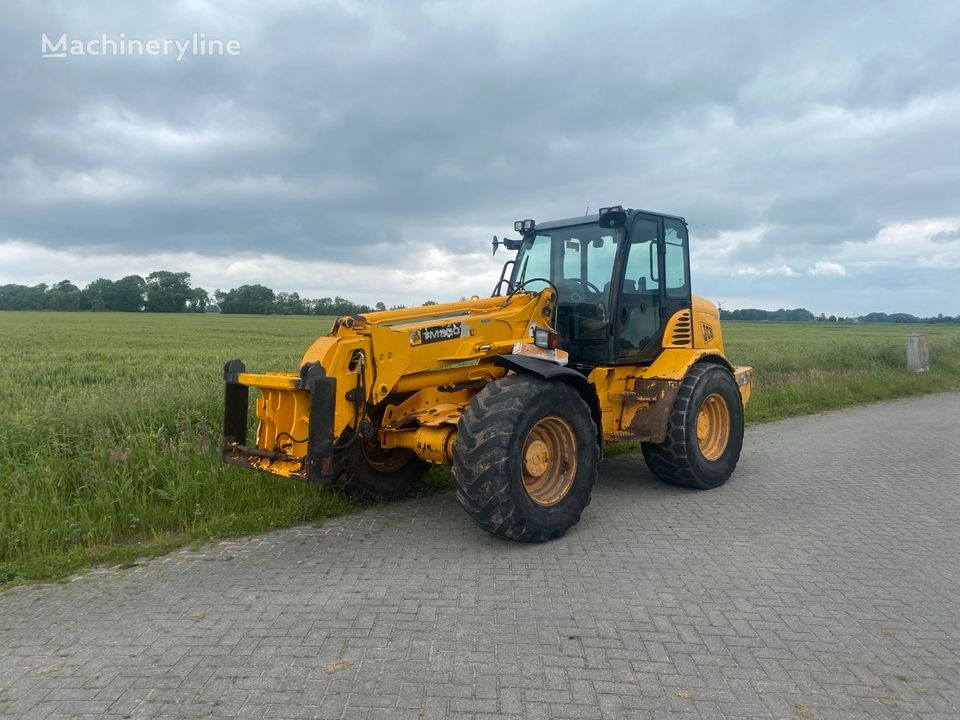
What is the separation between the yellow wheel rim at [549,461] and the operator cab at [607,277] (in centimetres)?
143

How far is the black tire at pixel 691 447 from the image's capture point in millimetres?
6465

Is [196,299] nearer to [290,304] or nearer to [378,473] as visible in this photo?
[290,304]

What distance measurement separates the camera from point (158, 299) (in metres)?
62.0

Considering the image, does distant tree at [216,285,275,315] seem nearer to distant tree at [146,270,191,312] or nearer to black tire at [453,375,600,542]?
distant tree at [146,270,191,312]

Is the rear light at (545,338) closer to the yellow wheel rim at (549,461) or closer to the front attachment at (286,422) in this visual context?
the yellow wheel rim at (549,461)

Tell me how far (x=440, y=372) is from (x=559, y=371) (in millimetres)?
975

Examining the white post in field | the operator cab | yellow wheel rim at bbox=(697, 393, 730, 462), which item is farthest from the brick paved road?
the white post in field

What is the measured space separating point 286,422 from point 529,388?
1.79m

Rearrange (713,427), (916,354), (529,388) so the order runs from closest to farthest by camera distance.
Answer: (529,388), (713,427), (916,354)

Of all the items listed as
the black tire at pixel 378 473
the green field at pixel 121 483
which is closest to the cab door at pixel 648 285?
the black tire at pixel 378 473

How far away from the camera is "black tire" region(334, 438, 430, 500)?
18.6ft

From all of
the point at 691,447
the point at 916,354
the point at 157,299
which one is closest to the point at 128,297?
the point at 157,299

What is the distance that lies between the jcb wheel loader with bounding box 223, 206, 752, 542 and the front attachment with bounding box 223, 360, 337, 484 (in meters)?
0.01

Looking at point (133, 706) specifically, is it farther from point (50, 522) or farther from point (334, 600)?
point (50, 522)
